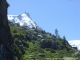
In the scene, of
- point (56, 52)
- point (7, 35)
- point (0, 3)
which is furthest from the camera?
point (56, 52)

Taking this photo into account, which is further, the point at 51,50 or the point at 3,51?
the point at 51,50

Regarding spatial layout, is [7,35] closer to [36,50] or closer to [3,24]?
[3,24]

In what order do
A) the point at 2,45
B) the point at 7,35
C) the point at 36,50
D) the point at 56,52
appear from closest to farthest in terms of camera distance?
1. the point at 2,45
2. the point at 7,35
3. the point at 36,50
4. the point at 56,52

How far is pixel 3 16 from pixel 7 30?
5.91 metres

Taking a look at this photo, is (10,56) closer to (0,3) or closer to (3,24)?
(3,24)

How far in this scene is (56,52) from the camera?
642 ft

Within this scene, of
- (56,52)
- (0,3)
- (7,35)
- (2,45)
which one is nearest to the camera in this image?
(2,45)

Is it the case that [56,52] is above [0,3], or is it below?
below

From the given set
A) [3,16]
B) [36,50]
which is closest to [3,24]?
[3,16]

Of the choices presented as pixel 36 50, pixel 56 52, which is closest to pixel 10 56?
pixel 36 50

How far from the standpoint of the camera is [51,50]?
19425cm

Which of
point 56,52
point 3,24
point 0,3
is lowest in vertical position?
point 56,52

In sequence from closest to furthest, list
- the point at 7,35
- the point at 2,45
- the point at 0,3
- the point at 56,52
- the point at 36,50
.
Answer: the point at 2,45 < the point at 0,3 < the point at 7,35 < the point at 36,50 < the point at 56,52

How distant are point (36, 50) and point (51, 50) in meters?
15.2
